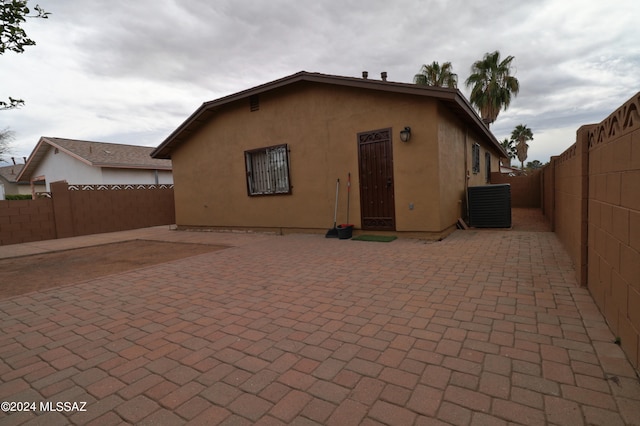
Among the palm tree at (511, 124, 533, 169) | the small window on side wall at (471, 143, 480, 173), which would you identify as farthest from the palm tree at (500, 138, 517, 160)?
the small window on side wall at (471, 143, 480, 173)

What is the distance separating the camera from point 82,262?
6180mm

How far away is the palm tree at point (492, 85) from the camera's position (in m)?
18.1

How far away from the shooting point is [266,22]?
8.34 meters

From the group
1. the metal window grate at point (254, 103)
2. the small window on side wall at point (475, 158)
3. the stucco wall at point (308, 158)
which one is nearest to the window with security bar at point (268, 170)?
the stucco wall at point (308, 158)

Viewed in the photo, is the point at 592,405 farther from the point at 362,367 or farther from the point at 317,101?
the point at 317,101

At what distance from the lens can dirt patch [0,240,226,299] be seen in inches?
185

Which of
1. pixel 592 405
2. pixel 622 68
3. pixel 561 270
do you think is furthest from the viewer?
pixel 622 68

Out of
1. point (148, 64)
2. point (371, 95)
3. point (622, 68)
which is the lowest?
point (371, 95)

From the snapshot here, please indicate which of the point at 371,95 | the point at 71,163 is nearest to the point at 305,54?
the point at 371,95

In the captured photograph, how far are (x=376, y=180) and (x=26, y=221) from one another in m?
11.6

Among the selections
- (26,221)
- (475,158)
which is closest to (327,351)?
(475,158)

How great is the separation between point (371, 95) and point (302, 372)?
6.47 m

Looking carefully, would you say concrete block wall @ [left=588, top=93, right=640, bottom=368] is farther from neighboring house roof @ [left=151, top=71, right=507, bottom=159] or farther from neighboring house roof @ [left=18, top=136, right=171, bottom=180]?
neighboring house roof @ [left=18, top=136, right=171, bottom=180]

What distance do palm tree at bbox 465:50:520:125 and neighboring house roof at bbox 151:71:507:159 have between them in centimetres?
1015
